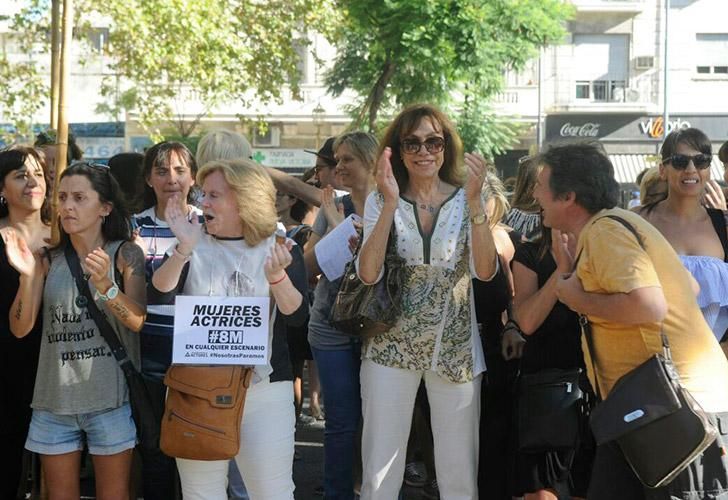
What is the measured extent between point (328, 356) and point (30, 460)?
1.70 metres

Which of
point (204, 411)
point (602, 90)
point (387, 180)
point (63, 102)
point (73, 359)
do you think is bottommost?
point (204, 411)

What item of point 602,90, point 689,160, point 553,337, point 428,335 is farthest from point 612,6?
point 428,335

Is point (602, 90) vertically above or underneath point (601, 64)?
underneath

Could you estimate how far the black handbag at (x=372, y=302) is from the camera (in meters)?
4.64

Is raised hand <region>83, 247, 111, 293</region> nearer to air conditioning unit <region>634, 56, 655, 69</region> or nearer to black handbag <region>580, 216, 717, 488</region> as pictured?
black handbag <region>580, 216, 717, 488</region>

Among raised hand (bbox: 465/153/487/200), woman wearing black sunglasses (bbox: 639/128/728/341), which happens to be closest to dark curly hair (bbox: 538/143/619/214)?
raised hand (bbox: 465/153/487/200)

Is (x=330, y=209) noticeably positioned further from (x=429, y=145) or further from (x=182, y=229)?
(x=182, y=229)

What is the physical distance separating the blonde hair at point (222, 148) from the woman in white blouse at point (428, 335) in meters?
0.87

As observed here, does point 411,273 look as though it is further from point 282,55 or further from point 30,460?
point 282,55

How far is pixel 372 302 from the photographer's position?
182 inches

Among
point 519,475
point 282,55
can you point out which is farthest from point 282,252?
point 282,55

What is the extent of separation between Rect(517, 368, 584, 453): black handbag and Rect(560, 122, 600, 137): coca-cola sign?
104ft

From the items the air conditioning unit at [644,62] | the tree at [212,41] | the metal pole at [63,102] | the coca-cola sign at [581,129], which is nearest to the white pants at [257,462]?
the metal pole at [63,102]

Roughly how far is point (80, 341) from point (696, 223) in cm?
309
